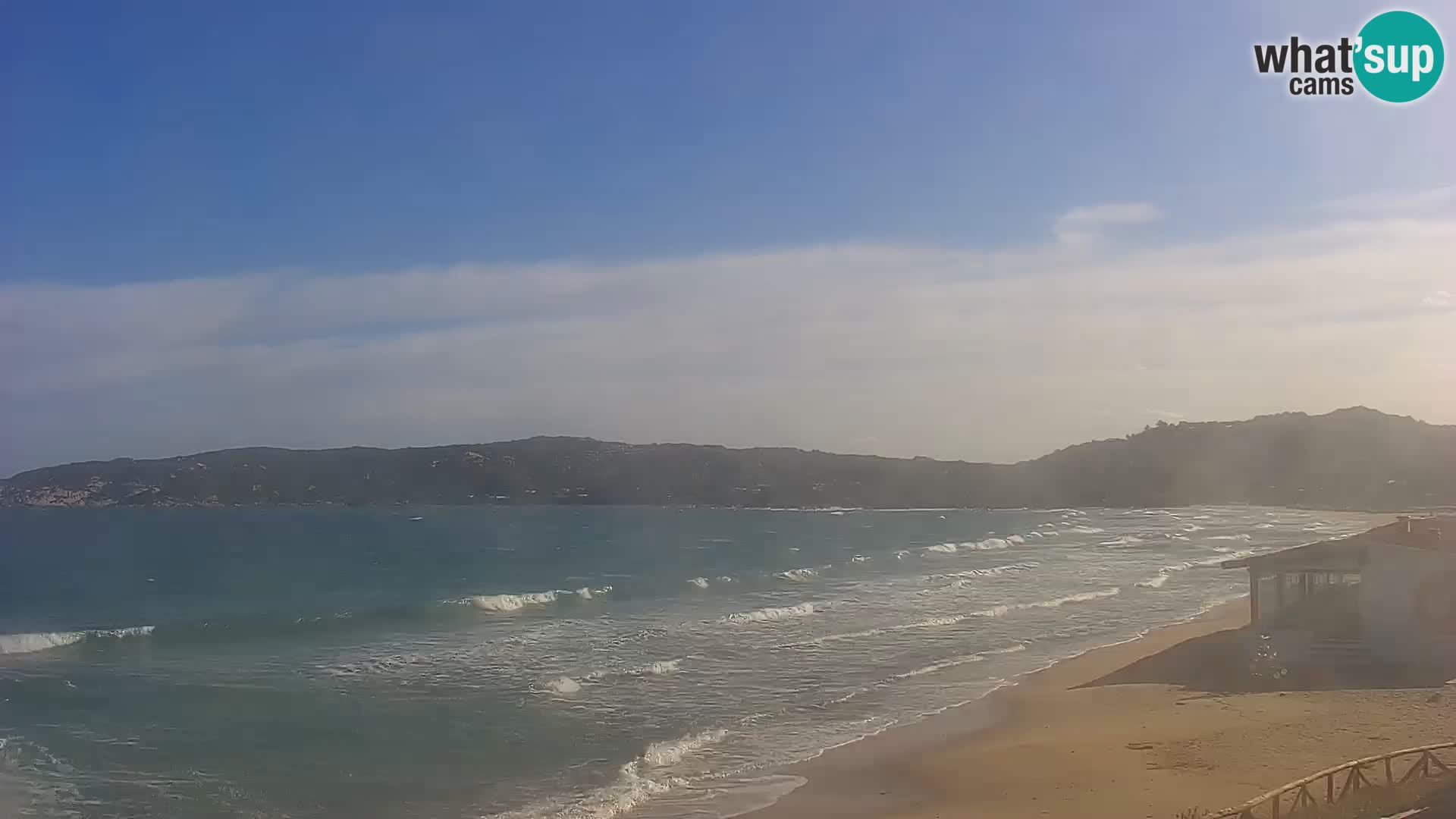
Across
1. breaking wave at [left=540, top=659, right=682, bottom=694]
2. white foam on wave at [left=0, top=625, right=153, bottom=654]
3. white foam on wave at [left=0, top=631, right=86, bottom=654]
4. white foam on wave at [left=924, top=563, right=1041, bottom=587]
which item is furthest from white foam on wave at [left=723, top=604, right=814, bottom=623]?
white foam on wave at [left=0, top=631, right=86, bottom=654]

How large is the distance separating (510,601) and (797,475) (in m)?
117

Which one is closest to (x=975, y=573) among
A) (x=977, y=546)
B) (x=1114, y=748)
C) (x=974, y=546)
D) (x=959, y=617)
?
(x=959, y=617)

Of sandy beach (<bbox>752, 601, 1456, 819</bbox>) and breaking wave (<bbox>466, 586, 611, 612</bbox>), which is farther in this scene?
breaking wave (<bbox>466, 586, 611, 612</bbox>)

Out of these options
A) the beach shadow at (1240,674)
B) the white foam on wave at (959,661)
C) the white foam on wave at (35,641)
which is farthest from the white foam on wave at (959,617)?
the white foam on wave at (35,641)

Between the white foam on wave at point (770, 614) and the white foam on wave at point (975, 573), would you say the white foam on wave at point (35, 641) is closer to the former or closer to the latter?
the white foam on wave at point (770, 614)

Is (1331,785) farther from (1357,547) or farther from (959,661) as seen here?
(959,661)

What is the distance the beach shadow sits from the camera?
749 inches

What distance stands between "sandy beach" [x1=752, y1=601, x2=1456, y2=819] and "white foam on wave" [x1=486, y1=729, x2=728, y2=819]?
63.7 inches

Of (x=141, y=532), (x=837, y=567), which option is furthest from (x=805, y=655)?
(x=141, y=532)

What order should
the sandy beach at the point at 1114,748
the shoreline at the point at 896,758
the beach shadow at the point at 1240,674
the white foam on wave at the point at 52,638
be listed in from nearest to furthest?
the sandy beach at the point at 1114,748 → the shoreline at the point at 896,758 → the beach shadow at the point at 1240,674 → the white foam on wave at the point at 52,638

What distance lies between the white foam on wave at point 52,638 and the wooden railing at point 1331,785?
1182 inches

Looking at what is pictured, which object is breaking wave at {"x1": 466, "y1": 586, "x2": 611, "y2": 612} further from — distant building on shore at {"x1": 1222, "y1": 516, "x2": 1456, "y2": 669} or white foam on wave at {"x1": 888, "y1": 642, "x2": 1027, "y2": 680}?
distant building on shore at {"x1": 1222, "y1": 516, "x2": 1456, "y2": 669}

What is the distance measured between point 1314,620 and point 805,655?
1011cm

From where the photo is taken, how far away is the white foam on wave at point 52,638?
30.7m
